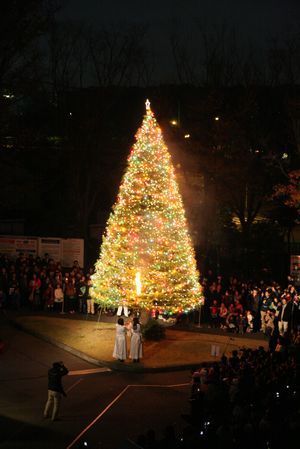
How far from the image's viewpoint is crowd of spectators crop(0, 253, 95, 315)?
86.3 ft

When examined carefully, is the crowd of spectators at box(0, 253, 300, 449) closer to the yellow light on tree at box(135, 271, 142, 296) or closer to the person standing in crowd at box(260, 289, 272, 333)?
the person standing in crowd at box(260, 289, 272, 333)

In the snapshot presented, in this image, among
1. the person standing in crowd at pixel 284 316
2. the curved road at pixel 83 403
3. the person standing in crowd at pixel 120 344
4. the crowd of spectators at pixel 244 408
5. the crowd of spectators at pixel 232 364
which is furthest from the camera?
the person standing in crowd at pixel 284 316

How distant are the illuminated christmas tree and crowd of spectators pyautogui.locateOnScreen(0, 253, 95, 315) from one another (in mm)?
4676

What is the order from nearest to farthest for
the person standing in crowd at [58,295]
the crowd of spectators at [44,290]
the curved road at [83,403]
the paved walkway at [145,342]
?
the curved road at [83,403] → the paved walkway at [145,342] → the person standing in crowd at [58,295] → the crowd of spectators at [44,290]

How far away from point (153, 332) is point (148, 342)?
0.39m

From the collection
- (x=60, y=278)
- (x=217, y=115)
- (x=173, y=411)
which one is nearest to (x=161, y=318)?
(x=60, y=278)

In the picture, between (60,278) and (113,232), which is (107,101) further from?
(113,232)

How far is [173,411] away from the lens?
14.7 meters

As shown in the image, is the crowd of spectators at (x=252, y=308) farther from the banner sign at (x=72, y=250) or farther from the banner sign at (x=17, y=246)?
the banner sign at (x=17, y=246)

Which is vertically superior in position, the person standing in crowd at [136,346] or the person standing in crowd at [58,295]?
the person standing in crowd at [58,295]

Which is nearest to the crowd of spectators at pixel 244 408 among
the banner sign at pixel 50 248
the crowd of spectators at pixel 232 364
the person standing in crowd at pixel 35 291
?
the crowd of spectators at pixel 232 364

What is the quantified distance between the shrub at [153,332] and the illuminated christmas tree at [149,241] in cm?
56

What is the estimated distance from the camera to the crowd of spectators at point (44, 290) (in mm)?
26297

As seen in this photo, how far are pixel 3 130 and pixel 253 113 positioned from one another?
509 inches
